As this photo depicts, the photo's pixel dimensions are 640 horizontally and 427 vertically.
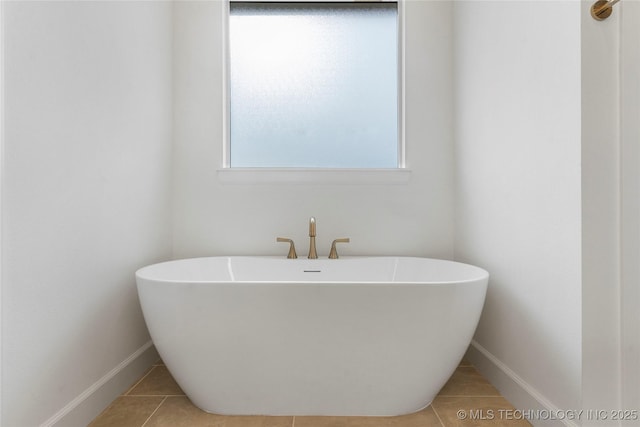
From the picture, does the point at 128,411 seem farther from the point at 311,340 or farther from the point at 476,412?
the point at 476,412

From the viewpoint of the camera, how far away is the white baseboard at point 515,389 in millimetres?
1335

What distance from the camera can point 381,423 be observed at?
1.45m

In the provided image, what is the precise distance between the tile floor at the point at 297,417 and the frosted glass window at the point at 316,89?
1.31 meters

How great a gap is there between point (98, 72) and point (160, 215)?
803 mm

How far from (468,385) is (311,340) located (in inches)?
34.0

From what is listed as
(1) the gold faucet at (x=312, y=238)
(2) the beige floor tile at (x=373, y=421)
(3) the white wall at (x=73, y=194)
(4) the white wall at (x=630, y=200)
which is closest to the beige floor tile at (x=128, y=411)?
(3) the white wall at (x=73, y=194)

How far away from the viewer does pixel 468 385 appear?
178 cm

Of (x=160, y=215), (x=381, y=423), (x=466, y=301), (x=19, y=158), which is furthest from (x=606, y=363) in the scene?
(x=160, y=215)

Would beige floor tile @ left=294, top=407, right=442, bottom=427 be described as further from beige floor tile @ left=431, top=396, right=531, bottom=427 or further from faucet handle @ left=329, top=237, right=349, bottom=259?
faucet handle @ left=329, top=237, right=349, bottom=259

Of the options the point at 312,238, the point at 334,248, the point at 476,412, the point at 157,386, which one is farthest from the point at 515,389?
the point at 157,386

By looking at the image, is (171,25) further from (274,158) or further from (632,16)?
(632,16)

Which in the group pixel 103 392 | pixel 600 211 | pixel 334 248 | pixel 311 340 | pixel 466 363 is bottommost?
pixel 466 363

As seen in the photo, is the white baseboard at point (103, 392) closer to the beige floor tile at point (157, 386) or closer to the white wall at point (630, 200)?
the beige floor tile at point (157, 386)

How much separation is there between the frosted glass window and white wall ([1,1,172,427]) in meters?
0.55
